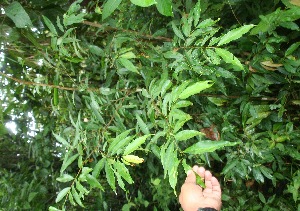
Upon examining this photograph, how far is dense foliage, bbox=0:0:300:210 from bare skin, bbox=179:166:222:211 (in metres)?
0.13

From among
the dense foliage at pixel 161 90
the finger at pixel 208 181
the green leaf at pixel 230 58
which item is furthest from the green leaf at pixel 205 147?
the finger at pixel 208 181

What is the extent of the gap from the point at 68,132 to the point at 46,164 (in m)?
1.21

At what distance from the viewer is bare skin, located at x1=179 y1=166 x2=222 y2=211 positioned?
1395 mm

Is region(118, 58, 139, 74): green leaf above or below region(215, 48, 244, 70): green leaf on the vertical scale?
above

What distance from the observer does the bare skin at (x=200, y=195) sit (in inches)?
54.9

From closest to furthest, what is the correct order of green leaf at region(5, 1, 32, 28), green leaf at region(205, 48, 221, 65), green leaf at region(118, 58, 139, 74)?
green leaf at region(205, 48, 221, 65) < green leaf at region(5, 1, 32, 28) < green leaf at region(118, 58, 139, 74)

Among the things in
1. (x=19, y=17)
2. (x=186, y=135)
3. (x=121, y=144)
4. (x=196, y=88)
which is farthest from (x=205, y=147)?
(x=19, y=17)

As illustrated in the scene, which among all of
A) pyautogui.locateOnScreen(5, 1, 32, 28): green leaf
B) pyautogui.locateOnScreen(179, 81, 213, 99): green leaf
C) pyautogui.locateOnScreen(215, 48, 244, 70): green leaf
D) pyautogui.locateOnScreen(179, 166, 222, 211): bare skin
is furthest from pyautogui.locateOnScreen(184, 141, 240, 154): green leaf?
pyautogui.locateOnScreen(5, 1, 32, 28): green leaf

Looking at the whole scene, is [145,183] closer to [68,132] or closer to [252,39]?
[68,132]

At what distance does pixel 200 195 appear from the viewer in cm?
142

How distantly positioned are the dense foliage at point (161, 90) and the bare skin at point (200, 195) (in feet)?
0.43

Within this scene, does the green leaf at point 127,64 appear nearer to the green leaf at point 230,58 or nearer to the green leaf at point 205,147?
the green leaf at point 230,58

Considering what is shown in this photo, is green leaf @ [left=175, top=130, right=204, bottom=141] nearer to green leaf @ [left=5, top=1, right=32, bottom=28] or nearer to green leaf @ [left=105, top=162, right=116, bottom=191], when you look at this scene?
green leaf @ [left=105, top=162, right=116, bottom=191]

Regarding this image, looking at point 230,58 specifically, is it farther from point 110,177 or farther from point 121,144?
point 110,177
